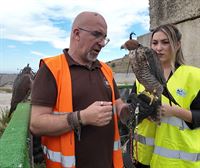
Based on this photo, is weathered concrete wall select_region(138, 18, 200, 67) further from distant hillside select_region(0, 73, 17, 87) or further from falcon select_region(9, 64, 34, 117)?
distant hillside select_region(0, 73, 17, 87)

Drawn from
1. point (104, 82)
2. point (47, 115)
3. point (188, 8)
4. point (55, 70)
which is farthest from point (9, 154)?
point (188, 8)

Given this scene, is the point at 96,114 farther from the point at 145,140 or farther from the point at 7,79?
the point at 7,79

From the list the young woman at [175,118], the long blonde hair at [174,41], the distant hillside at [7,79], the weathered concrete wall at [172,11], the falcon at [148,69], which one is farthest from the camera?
the distant hillside at [7,79]

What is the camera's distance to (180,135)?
8.88 ft

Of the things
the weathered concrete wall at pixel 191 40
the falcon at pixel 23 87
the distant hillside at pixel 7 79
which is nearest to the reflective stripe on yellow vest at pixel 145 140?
the falcon at pixel 23 87

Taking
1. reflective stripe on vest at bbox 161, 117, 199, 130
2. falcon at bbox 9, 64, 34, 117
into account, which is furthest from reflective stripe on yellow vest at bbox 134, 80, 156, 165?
falcon at bbox 9, 64, 34, 117

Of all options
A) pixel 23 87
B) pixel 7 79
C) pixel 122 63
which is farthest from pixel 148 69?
pixel 7 79

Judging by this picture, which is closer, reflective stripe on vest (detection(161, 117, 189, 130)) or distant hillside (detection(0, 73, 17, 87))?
reflective stripe on vest (detection(161, 117, 189, 130))

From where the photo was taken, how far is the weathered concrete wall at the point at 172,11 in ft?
16.5

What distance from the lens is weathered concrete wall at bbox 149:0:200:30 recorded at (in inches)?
199

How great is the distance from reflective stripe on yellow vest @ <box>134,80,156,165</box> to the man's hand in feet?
3.02

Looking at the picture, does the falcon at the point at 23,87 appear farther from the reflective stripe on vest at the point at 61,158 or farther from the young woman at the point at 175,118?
the reflective stripe on vest at the point at 61,158

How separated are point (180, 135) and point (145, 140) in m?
0.33

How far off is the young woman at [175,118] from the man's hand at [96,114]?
695mm
